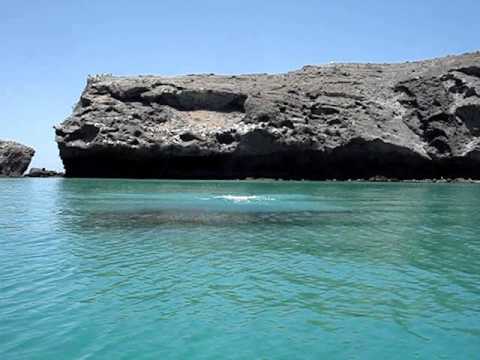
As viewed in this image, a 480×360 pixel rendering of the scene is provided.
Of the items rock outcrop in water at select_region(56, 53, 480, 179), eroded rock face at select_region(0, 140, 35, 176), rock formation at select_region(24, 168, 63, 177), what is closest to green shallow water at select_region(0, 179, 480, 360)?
rock outcrop in water at select_region(56, 53, 480, 179)

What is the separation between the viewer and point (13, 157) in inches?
4097

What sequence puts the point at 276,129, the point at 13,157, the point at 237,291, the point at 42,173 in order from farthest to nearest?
1. the point at 13,157
2. the point at 42,173
3. the point at 276,129
4. the point at 237,291

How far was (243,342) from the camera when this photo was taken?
939cm

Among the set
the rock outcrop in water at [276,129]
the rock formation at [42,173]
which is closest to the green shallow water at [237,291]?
the rock outcrop in water at [276,129]

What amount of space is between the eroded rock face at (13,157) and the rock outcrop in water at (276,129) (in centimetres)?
2167

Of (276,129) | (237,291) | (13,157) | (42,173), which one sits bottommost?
(237,291)

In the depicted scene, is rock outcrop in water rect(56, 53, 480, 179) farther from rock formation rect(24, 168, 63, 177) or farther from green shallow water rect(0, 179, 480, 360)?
green shallow water rect(0, 179, 480, 360)

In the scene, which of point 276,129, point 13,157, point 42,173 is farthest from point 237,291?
point 13,157

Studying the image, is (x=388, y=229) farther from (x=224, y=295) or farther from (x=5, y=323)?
(x=5, y=323)

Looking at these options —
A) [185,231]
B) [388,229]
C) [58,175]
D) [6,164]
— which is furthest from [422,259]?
[6,164]

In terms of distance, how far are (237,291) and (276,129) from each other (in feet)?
219

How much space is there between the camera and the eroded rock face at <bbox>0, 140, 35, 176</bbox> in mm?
103188

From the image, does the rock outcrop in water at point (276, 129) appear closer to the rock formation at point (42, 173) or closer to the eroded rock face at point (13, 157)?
the rock formation at point (42, 173)

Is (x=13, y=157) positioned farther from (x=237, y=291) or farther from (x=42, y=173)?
(x=237, y=291)
